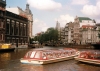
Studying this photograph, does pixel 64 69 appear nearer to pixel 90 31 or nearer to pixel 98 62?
pixel 98 62

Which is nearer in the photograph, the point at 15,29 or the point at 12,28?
the point at 12,28

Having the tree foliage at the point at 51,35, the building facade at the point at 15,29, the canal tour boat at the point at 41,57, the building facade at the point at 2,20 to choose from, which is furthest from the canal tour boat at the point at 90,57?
the tree foliage at the point at 51,35

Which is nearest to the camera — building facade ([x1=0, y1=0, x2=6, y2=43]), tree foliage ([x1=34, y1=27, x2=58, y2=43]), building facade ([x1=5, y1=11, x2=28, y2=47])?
building facade ([x1=0, y1=0, x2=6, y2=43])

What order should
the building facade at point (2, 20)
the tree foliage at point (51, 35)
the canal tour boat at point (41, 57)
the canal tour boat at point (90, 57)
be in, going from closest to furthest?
the canal tour boat at point (41, 57) → the canal tour boat at point (90, 57) → the building facade at point (2, 20) → the tree foliage at point (51, 35)

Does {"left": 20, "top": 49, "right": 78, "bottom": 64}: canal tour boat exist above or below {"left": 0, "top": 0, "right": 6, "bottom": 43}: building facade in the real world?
below

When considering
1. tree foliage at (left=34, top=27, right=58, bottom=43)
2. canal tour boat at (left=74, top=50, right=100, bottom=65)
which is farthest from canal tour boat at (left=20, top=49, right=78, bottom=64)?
tree foliage at (left=34, top=27, right=58, bottom=43)

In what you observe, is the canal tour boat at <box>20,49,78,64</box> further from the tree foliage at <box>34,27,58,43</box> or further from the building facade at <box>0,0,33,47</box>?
the tree foliage at <box>34,27,58,43</box>

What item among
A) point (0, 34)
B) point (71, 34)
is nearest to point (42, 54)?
point (0, 34)

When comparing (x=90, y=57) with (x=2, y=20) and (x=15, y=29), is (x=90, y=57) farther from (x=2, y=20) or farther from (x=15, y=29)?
(x=15, y=29)

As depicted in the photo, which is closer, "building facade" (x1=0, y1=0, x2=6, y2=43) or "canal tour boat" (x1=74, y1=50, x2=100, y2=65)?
"canal tour boat" (x1=74, y1=50, x2=100, y2=65)

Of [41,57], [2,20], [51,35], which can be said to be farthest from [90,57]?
[51,35]

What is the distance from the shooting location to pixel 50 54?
37188 mm

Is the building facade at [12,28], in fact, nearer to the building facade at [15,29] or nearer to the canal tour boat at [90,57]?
the building facade at [15,29]

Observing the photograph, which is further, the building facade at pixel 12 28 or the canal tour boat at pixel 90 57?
the building facade at pixel 12 28
